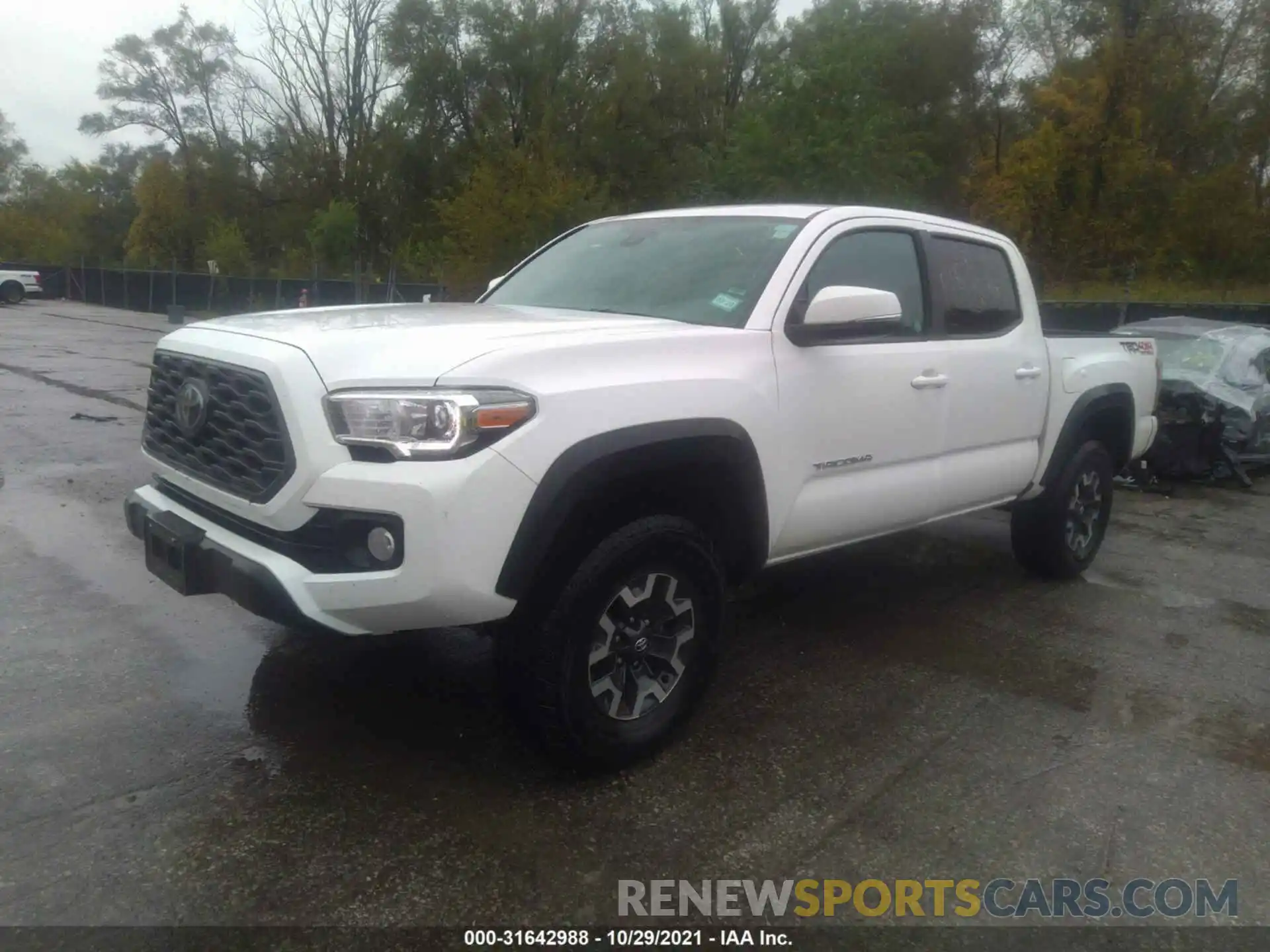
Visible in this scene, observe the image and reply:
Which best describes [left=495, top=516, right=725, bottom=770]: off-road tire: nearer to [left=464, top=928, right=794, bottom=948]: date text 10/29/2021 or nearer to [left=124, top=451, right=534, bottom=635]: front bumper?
[left=124, top=451, right=534, bottom=635]: front bumper

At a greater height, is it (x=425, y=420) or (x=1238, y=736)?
(x=425, y=420)

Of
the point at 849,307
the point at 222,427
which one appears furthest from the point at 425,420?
the point at 849,307

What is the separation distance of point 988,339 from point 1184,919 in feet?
9.23

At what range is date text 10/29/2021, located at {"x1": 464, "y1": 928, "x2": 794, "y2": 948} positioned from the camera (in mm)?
2678

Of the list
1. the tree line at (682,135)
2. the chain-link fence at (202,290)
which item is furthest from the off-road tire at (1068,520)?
the chain-link fence at (202,290)

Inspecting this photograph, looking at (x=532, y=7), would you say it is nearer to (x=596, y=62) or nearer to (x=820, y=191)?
(x=596, y=62)

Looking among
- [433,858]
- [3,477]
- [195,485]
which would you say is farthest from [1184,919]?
[3,477]

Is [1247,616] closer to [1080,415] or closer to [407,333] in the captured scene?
[1080,415]

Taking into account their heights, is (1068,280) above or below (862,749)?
above

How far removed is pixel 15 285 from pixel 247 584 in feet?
145

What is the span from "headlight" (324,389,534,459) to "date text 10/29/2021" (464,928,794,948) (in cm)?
128

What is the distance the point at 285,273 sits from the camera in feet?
130

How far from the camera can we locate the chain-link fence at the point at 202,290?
3195 cm

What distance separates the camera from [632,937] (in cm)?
272
